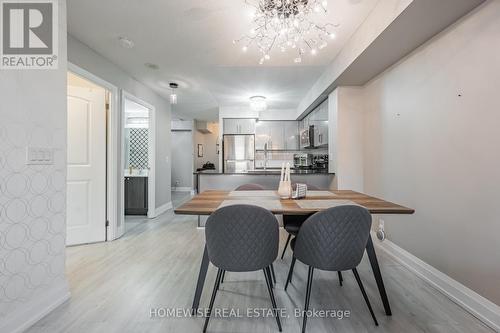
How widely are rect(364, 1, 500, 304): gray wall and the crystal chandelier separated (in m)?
0.95

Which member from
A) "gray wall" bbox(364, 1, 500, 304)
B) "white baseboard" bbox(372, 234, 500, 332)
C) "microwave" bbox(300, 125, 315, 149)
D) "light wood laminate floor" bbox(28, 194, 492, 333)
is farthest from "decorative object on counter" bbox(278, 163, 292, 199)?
"microwave" bbox(300, 125, 315, 149)

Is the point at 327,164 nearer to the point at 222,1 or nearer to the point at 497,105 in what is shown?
the point at 497,105

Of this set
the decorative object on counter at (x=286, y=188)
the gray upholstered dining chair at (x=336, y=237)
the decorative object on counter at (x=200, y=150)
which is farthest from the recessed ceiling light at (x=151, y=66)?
the decorative object on counter at (x=200, y=150)

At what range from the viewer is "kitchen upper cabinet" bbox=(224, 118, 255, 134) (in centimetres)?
557

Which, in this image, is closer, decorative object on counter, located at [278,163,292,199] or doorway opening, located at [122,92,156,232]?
decorative object on counter, located at [278,163,292,199]

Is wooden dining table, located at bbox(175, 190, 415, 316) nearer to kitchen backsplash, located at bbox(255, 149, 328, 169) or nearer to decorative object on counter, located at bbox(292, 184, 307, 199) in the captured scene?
decorative object on counter, located at bbox(292, 184, 307, 199)

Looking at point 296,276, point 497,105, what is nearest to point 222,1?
point 497,105

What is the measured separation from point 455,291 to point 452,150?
108 cm

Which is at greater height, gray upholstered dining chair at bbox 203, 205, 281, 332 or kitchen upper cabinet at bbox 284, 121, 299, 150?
kitchen upper cabinet at bbox 284, 121, 299, 150

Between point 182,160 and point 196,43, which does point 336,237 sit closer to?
point 196,43

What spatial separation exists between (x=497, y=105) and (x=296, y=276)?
6.37 ft

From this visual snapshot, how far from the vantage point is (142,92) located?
376cm

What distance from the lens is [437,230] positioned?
195 centimetres

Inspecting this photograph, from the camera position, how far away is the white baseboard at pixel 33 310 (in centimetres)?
136
